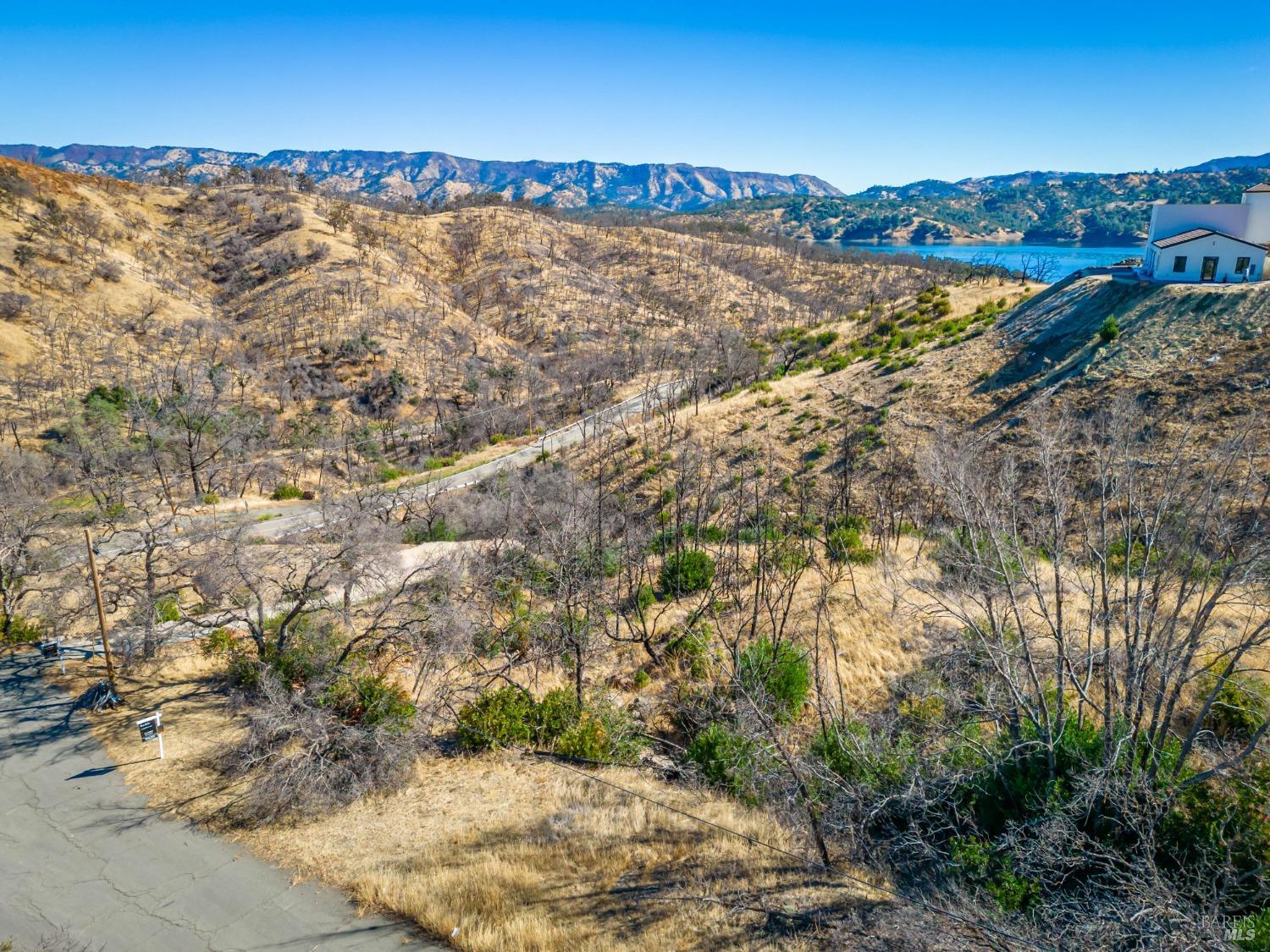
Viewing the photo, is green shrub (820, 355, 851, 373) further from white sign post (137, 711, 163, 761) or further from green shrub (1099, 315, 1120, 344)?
white sign post (137, 711, 163, 761)

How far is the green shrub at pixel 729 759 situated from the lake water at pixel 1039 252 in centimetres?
5588

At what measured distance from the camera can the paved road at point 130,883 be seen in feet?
33.0

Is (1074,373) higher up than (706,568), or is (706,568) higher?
(1074,373)

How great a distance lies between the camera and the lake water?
97.2 metres

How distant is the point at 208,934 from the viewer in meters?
10.1

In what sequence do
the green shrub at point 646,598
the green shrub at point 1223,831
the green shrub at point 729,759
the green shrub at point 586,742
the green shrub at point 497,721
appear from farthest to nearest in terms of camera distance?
the green shrub at point 646,598 → the green shrub at point 497,721 → the green shrub at point 586,742 → the green shrub at point 729,759 → the green shrub at point 1223,831

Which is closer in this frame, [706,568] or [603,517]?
[706,568]

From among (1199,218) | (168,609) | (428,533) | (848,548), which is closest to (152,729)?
(168,609)

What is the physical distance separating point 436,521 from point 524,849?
19766 mm

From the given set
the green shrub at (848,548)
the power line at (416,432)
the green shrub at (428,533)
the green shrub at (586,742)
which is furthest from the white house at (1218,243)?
the green shrub at (428,533)

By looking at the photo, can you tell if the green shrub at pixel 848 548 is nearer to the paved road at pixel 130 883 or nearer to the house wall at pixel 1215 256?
the paved road at pixel 130 883

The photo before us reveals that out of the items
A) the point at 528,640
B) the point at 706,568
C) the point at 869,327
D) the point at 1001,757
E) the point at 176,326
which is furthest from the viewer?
the point at 176,326

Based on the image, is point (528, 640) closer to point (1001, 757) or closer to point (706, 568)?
point (706, 568)

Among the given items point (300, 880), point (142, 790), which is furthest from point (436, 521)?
point (300, 880)
